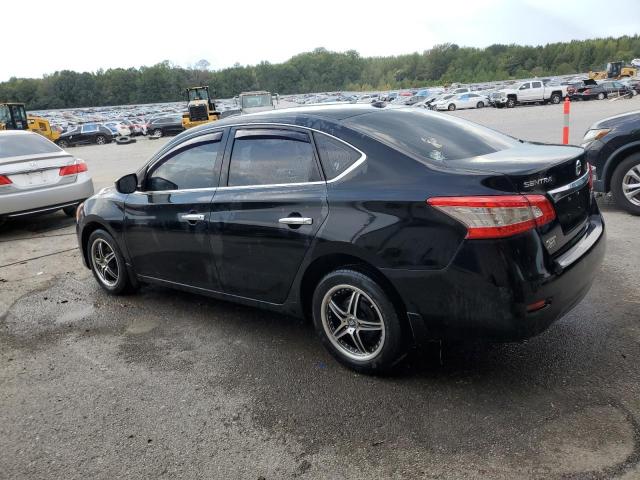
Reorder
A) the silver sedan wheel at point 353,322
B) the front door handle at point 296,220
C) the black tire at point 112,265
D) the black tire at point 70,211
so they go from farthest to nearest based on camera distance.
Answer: the black tire at point 70,211
the black tire at point 112,265
the front door handle at point 296,220
the silver sedan wheel at point 353,322

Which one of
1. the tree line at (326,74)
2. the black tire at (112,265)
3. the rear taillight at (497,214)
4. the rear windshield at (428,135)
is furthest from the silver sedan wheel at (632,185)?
the tree line at (326,74)

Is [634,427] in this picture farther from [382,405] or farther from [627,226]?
[627,226]

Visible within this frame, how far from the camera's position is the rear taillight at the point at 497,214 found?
2896 mm

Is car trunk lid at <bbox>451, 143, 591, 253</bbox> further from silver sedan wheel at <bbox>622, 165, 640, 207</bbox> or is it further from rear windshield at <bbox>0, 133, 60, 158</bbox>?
rear windshield at <bbox>0, 133, 60, 158</bbox>

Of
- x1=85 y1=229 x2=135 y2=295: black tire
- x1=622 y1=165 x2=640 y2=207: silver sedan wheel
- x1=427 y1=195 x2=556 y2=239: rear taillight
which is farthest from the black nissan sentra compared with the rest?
x1=622 y1=165 x2=640 y2=207: silver sedan wheel

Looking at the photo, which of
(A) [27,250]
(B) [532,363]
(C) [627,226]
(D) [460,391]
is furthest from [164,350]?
(C) [627,226]

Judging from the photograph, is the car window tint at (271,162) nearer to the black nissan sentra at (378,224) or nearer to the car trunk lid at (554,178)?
the black nissan sentra at (378,224)

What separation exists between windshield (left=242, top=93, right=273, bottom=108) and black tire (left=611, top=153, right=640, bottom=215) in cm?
3209

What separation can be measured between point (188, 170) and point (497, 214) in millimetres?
2590

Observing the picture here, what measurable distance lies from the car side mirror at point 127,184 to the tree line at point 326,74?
130 meters

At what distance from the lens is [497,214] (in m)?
2.90

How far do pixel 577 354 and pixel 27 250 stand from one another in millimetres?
7083

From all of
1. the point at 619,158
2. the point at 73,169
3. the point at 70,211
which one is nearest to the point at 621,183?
the point at 619,158

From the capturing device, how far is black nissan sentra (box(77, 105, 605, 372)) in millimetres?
2967
